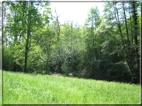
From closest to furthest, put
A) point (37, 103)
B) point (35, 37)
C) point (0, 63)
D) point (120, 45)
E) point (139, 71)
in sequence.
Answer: point (37, 103), point (0, 63), point (35, 37), point (139, 71), point (120, 45)

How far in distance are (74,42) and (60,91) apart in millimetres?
1265

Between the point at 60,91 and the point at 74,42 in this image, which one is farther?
the point at 74,42

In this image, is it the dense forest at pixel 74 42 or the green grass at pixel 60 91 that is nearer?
the green grass at pixel 60 91

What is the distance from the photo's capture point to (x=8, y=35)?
13.9ft

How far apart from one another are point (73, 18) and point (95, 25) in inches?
50.0

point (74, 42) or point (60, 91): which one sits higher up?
point (74, 42)

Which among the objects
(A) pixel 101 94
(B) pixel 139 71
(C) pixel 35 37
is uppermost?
(C) pixel 35 37

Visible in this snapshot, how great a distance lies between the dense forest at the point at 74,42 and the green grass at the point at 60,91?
198 mm

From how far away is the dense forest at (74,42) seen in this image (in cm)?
435

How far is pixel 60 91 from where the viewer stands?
4.11m

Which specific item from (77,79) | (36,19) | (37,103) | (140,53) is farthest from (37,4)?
(140,53)

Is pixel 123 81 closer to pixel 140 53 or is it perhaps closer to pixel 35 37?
pixel 140 53

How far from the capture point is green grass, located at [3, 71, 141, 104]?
3707mm

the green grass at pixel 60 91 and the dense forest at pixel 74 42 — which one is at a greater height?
the dense forest at pixel 74 42
